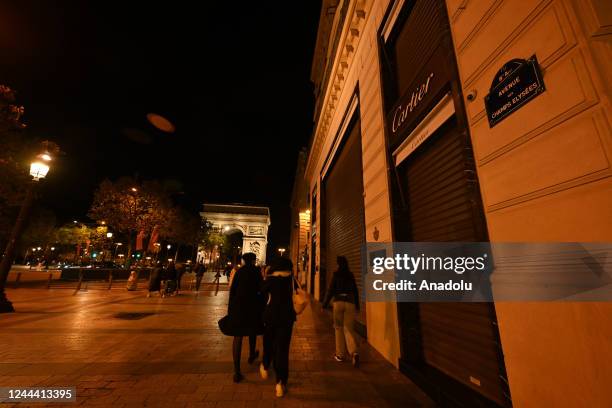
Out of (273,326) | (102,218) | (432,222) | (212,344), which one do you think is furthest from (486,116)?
(102,218)

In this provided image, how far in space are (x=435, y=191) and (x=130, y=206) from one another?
28.2 metres

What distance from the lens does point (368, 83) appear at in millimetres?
7301

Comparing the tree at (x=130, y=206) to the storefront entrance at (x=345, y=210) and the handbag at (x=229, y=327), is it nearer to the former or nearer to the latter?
the storefront entrance at (x=345, y=210)

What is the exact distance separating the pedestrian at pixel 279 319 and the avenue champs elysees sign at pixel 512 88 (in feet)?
10.8

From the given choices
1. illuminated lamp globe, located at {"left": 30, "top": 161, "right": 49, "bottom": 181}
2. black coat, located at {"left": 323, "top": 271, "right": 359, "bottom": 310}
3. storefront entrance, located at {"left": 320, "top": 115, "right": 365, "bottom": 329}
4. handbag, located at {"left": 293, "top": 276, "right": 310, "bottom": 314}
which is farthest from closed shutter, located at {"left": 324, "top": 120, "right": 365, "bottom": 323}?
illuminated lamp globe, located at {"left": 30, "top": 161, "right": 49, "bottom": 181}

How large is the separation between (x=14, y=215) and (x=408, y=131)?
103 feet

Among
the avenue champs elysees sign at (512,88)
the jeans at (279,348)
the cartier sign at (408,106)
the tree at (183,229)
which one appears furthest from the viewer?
the tree at (183,229)

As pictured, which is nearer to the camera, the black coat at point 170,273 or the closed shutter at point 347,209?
the closed shutter at point 347,209

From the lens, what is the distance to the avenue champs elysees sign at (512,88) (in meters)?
2.45

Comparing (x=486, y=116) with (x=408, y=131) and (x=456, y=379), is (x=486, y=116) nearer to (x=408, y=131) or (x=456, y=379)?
(x=408, y=131)

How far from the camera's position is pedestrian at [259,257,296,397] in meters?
3.63

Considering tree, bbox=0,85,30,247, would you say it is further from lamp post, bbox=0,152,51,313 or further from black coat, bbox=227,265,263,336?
black coat, bbox=227,265,263,336

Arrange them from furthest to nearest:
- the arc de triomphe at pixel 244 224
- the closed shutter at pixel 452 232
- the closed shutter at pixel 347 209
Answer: the arc de triomphe at pixel 244 224 < the closed shutter at pixel 347 209 < the closed shutter at pixel 452 232

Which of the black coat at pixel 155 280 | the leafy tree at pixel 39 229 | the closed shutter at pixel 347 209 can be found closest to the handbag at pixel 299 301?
the closed shutter at pixel 347 209
